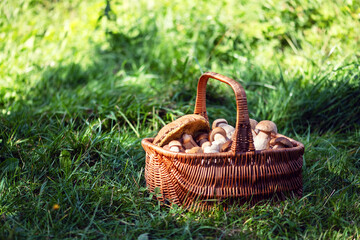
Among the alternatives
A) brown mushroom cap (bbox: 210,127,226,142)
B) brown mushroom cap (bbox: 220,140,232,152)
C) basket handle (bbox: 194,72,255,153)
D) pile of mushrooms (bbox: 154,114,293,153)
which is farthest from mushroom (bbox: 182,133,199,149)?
basket handle (bbox: 194,72,255,153)

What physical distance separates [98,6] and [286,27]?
2.54 m

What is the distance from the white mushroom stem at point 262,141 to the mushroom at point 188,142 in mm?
355

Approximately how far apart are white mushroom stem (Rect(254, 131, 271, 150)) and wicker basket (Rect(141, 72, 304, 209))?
163mm

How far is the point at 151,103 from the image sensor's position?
296cm

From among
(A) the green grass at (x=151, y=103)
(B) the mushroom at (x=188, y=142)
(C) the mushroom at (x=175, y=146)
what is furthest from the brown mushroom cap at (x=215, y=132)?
(A) the green grass at (x=151, y=103)

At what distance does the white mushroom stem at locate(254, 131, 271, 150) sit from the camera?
189 centimetres

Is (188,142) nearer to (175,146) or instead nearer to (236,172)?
(175,146)

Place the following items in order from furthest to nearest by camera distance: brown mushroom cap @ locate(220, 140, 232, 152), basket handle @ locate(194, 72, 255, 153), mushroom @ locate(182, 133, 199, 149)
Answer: mushroom @ locate(182, 133, 199, 149) < brown mushroom cap @ locate(220, 140, 232, 152) < basket handle @ locate(194, 72, 255, 153)

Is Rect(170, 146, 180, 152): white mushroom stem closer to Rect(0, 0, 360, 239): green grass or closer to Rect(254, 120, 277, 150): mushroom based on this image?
Rect(0, 0, 360, 239): green grass

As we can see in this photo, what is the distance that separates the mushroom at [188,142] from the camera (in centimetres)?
198

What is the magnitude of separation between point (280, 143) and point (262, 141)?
97mm

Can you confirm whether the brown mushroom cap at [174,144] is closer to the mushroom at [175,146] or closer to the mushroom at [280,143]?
the mushroom at [175,146]

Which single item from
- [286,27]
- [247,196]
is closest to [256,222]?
[247,196]

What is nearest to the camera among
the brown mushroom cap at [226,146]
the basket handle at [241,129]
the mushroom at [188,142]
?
the basket handle at [241,129]
